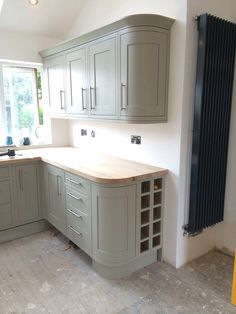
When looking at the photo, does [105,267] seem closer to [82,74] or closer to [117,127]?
[117,127]

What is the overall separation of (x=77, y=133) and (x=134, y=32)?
5.87 ft

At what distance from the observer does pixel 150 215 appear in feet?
7.57

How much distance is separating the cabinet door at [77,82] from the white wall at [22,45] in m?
0.73

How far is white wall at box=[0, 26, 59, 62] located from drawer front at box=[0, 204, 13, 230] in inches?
70.7

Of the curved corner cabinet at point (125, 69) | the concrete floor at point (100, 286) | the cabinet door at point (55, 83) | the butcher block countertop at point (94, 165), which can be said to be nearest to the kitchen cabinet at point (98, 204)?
the butcher block countertop at point (94, 165)

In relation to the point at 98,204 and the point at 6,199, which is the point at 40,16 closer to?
the point at 6,199

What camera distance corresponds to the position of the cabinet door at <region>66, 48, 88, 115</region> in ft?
8.81

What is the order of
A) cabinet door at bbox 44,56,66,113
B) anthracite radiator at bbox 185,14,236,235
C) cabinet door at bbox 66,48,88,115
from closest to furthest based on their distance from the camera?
anthracite radiator at bbox 185,14,236,235
cabinet door at bbox 66,48,88,115
cabinet door at bbox 44,56,66,113

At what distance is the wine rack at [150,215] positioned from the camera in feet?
7.38

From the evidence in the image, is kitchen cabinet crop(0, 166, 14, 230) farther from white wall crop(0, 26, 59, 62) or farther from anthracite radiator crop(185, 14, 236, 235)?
anthracite radiator crop(185, 14, 236, 235)

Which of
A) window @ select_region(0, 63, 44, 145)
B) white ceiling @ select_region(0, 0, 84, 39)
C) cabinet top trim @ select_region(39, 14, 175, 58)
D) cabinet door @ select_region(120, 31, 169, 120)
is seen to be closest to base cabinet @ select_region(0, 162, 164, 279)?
cabinet door @ select_region(120, 31, 169, 120)

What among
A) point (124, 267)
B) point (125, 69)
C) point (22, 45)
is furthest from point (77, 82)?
point (124, 267)

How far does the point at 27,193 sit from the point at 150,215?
58.5 inches

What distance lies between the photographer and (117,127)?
2.82 m
